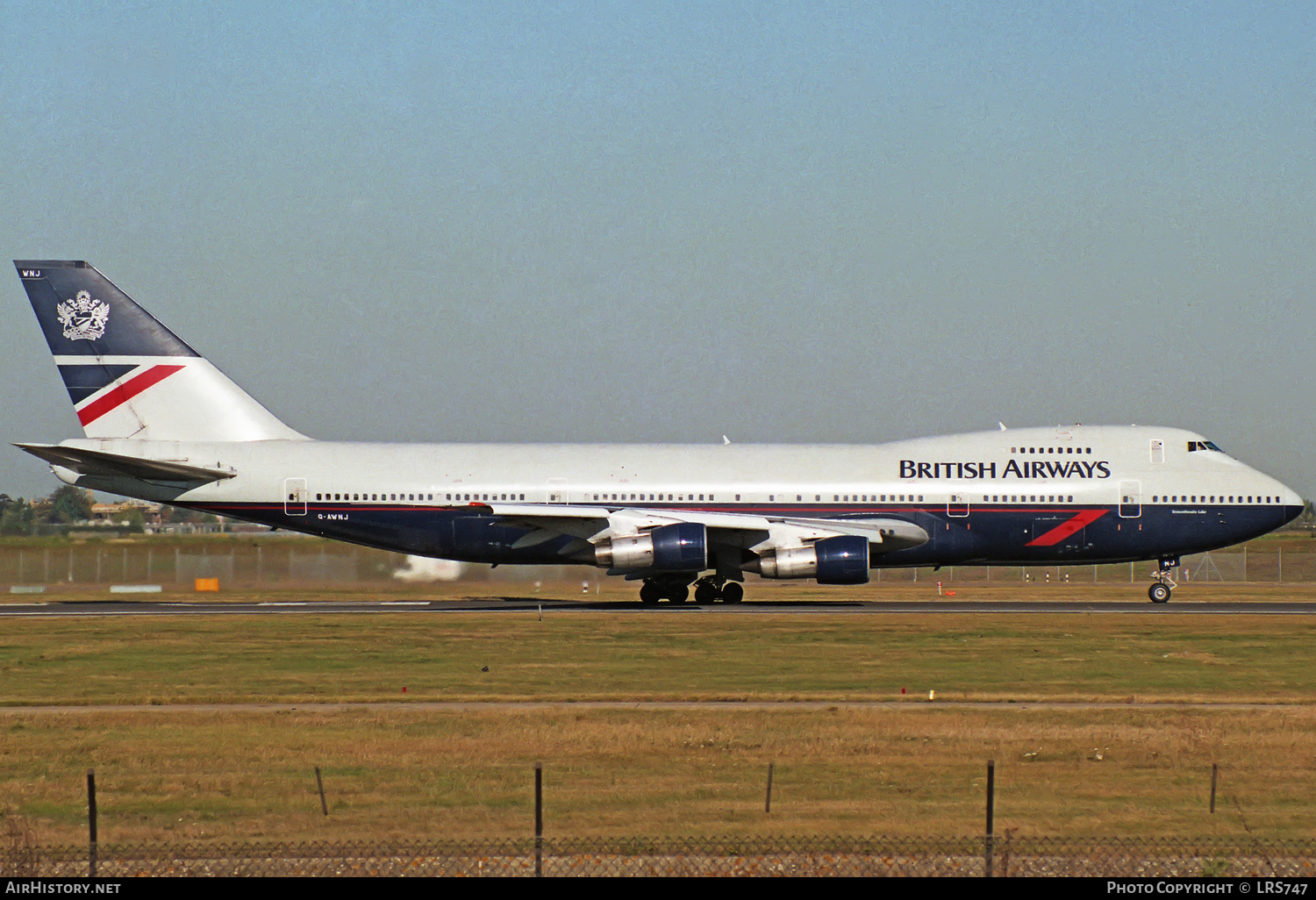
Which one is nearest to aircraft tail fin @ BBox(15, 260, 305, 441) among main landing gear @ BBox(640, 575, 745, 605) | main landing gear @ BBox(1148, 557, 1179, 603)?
main landing gear @ BBox(640, 575, 745, 605)

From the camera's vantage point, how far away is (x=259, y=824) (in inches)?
570

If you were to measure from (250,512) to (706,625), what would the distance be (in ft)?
56.8

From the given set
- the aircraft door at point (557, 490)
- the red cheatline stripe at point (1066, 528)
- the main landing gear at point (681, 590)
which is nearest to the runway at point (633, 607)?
the main landing gear at point (681, 590)

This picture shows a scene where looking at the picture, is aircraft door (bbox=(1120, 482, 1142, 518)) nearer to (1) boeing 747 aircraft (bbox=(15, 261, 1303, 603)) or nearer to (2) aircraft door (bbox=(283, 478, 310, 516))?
(1) boeing 747 aircraft (bbox=(15, 261, 1303, 603))

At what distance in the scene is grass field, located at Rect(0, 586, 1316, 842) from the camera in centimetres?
1505

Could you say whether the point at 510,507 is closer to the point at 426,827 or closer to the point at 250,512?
the point at 250,512

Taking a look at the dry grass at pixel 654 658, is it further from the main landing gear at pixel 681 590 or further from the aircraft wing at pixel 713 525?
the main landing gear at pixel 681 590

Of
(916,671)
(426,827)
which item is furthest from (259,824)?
(916,671)

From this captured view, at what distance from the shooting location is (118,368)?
155 feet

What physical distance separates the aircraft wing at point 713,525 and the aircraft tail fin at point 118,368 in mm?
10440

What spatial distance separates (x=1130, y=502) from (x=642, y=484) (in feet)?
54.5

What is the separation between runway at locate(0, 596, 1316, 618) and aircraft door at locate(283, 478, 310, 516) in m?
3.32

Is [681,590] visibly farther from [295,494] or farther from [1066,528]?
[295,494]

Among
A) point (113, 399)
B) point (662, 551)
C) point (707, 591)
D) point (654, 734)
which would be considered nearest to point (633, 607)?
point (662, 551)
